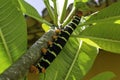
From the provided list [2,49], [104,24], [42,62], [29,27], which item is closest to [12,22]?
[2,49]

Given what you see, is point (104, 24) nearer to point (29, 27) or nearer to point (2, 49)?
point (2, 49)

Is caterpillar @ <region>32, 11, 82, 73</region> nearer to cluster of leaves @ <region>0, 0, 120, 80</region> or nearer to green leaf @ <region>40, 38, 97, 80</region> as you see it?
cluster of leaves @ <region>0, 0, 120, 80</region>

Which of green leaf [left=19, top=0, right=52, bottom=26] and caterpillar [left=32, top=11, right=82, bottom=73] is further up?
green leaf [left=19, top=0, right=52, bottom=26]

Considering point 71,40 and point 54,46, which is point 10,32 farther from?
point 71,40

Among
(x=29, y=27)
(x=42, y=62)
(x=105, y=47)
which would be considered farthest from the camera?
(x=29, y=27)

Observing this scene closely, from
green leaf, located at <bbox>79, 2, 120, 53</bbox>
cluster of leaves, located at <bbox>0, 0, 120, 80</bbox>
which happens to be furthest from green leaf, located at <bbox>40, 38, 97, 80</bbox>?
green leaf, located at <bbox>79, 2, 120, 53</bbox>

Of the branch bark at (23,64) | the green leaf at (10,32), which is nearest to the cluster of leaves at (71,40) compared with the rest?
the green leaf at (10,32)

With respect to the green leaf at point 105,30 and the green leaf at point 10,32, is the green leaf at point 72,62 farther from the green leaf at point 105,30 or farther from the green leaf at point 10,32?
the green leaf at point 10,32
